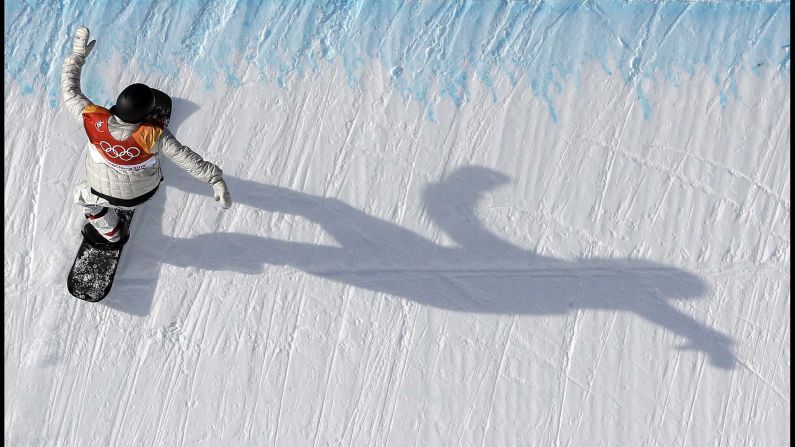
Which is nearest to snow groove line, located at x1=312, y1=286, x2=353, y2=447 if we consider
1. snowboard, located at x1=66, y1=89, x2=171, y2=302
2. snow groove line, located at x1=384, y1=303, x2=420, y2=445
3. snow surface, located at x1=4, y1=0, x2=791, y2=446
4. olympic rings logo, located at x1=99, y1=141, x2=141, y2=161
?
snow surface, located at x1=4, y1=0, x2=791, y2=446

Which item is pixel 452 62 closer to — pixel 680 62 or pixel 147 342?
pixel 680 62

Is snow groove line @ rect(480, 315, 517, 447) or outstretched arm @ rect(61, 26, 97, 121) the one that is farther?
snow groove line @ rect(480, 315, 517, 447)

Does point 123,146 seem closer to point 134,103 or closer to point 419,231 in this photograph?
point 134,103

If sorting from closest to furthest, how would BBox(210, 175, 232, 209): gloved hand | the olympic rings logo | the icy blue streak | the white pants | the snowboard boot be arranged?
the olympic rings logo, BBox(210, 175, 232, 209): gloved hand, the white pants, the snowboard boot, the icy blue streak

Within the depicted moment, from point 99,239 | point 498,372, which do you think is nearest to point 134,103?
point 99,239

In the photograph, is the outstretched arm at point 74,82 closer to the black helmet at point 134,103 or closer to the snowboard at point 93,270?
the black helmet at point 134,103

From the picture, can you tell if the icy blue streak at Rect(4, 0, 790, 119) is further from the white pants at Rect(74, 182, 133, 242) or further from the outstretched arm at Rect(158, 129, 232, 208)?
the outstretched arm at Rect(158, 129, 232, 208)
